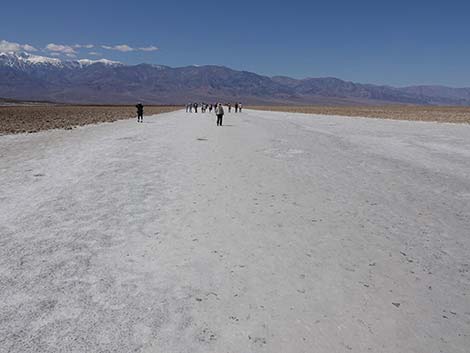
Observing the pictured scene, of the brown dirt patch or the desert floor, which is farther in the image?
the desert floor

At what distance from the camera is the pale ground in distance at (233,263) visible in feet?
11.0

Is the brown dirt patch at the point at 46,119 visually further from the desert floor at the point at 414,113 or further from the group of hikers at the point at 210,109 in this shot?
the desert floor at the point at 414,113

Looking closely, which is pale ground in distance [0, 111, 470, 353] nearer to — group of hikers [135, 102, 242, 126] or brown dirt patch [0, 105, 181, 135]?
brown dirt patch [0, 105, 181, 135]

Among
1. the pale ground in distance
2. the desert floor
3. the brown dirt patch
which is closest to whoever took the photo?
the pale ground in distance

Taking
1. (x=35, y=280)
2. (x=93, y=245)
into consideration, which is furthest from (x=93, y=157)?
(x=35, y=280)

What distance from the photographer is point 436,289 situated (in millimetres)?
4164

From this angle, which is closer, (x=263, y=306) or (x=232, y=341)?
(x=232, y=341)

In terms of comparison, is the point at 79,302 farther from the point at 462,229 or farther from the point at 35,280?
the point at 462,229

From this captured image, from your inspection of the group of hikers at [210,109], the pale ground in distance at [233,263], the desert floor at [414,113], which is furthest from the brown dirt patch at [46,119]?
the desert floor at [414,113]

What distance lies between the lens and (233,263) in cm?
475

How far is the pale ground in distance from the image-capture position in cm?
335

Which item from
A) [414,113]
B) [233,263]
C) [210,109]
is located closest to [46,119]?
[210,109]

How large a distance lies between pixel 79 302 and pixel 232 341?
1.63m

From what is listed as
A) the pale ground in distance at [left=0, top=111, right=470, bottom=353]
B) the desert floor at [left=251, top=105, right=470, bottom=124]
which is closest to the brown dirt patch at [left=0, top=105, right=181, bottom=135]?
the pale ground in distance at [left=0, top=111, right=470, bottom=353]
